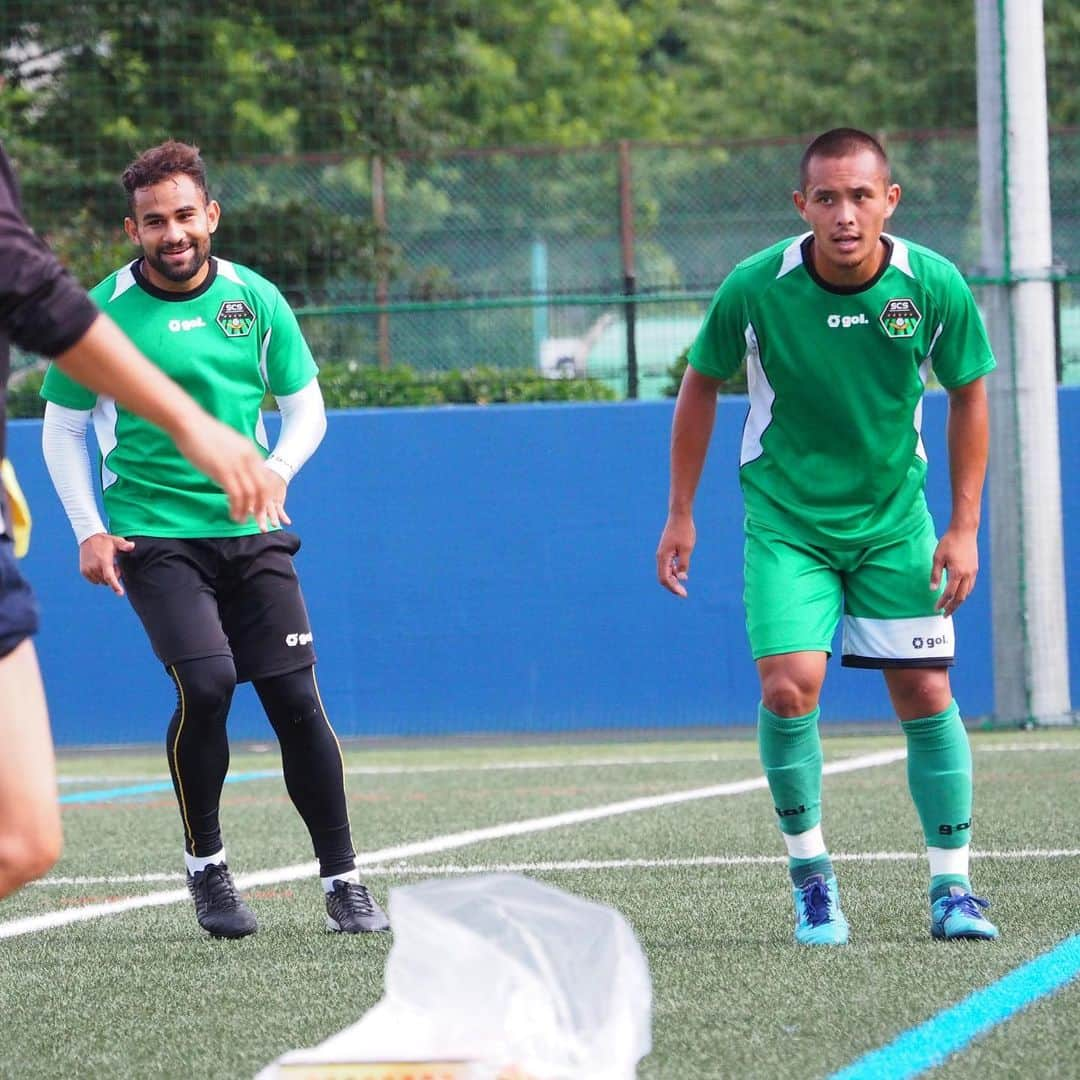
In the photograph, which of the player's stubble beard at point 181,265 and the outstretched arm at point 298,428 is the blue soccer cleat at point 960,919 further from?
the player's stubble beard at point 181,265

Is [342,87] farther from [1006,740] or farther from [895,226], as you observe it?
[1006,740]

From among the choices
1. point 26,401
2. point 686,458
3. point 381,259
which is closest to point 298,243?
point 381,259

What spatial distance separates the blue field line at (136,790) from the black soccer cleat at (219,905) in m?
3.80

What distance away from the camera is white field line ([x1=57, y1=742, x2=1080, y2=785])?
9664 mm

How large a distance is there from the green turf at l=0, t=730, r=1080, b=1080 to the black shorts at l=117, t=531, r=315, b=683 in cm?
72

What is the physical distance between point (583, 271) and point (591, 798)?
23.2 feet

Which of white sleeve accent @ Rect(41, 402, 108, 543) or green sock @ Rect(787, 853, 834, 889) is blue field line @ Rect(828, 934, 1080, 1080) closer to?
green sock @ Rect(787, 853, 834, 889)

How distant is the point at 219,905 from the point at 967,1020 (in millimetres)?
2137

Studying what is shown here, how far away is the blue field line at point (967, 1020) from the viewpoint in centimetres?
357

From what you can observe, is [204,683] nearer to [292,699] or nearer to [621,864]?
[292,699]

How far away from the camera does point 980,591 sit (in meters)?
11.4

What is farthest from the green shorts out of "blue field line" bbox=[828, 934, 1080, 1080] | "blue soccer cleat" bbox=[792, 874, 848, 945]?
"blue field line" bbox=[828, 934, 1080, 1080]

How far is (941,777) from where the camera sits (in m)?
5.09

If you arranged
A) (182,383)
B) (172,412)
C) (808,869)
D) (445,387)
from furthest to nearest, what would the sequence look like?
(445,387) < (182,383) < (808,869) < (172,412)
